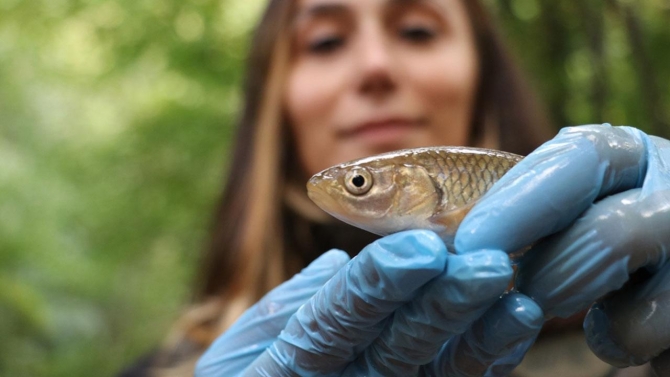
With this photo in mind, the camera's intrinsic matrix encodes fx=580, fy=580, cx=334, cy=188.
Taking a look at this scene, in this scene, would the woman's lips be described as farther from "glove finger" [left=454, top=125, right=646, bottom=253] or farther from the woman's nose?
"glove finger" [left=454, top=125, right=646, bottom=253]

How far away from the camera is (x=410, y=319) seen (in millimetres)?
897

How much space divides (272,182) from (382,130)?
52 centimetres

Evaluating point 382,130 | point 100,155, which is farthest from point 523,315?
point 100,155

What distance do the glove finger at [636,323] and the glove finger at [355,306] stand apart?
0.34 meters

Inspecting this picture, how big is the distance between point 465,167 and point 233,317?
1312 millimetres

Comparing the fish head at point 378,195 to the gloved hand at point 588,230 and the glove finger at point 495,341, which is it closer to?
the gloved hand at point 588,230

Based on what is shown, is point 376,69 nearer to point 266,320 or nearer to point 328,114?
point 328,114

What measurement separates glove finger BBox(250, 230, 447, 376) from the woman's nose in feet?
3.20

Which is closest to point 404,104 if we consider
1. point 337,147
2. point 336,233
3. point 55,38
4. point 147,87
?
point 337,147

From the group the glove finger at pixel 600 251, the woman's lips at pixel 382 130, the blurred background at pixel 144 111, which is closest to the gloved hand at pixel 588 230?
the glove finger at pixel 600 251

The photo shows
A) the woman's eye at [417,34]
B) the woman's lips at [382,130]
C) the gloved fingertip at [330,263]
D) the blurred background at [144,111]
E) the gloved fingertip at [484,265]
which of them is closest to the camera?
the gloved fingertip at [484,265]

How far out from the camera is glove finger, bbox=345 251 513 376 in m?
0.81

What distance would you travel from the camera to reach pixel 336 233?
214 centimetres

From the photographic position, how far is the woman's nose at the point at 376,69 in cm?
183
